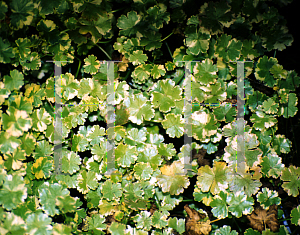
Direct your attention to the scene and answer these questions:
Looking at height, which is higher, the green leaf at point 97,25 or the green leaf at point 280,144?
the green leaf at point 97,25

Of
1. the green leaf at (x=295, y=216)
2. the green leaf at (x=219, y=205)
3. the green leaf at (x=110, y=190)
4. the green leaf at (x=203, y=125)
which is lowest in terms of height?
the green leaf at (x=295, y=216)

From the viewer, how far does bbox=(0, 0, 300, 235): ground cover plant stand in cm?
108

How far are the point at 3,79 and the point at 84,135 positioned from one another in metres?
0.57

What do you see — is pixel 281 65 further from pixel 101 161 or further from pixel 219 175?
pixel 101 161

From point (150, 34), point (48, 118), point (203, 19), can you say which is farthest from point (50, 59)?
point (203, 19)

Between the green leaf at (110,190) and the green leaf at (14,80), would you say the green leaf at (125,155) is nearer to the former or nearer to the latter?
the green leaf at (110,190)

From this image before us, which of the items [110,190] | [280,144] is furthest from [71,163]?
[280,144]

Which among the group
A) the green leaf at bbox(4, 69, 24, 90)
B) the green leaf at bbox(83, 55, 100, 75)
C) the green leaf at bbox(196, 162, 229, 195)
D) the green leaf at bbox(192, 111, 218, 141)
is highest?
the green leaf at bbox(83, 55, 100, 75)

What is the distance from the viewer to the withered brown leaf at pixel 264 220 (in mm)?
1136

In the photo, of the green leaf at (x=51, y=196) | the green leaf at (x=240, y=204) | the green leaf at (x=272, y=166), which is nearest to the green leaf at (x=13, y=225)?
the green leaf at (x=51, y=196)

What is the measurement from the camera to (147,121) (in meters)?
1.16

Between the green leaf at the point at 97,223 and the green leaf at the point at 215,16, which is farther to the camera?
the green leaf at the point at 97,223

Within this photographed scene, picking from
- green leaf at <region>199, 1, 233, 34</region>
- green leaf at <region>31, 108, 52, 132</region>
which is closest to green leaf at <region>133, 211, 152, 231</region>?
green leaf at <region>31, 108, 52, 132</region>

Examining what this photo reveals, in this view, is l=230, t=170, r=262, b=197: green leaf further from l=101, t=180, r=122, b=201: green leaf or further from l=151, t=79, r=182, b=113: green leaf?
l=101, t=180, r=122, b=201: green leaf
